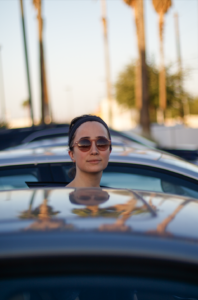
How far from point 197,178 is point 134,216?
2.11m

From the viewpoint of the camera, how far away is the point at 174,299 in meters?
1.24

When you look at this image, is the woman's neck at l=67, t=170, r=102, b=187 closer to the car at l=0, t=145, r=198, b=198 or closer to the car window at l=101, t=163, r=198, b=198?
the car at l=0, t=145, r=198, b=198

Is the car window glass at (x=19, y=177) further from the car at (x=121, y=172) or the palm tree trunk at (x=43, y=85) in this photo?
the palm tree trunk at (x=43, y=85)

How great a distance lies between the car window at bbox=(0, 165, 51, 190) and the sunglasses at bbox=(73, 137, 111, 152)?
81 cm

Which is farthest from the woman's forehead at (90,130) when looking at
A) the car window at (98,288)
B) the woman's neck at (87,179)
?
the car window at (98,288)

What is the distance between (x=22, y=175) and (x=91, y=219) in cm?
212

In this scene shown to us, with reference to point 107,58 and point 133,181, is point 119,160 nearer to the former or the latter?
point 133,181

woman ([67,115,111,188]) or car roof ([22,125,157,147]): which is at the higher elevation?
woman ([67,115,111,188])

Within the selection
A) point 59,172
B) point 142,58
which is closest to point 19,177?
point 59,172

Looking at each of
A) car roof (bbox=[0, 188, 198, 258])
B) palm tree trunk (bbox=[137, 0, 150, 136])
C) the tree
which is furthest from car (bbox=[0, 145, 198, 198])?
the tree

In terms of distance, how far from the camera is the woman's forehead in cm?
260

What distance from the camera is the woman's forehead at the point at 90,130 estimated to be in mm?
2596

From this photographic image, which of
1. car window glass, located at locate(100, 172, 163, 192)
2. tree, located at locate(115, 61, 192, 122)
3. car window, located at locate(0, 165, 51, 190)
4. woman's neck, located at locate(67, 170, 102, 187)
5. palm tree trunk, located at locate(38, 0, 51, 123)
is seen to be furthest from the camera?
tree, located at locate(115, 61, 192, 122)

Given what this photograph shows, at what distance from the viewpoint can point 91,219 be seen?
132cm
